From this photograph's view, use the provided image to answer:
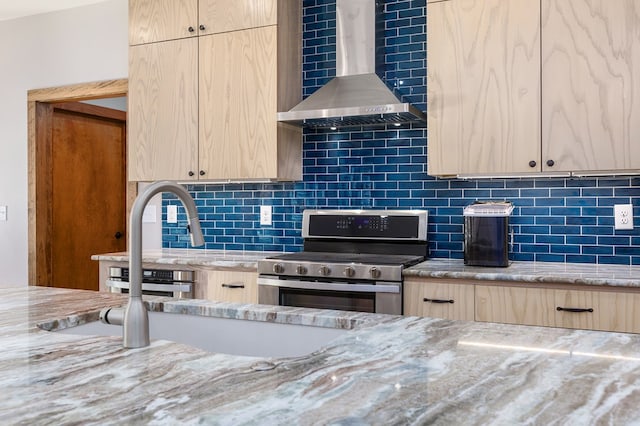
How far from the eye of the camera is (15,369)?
1075 millimetres

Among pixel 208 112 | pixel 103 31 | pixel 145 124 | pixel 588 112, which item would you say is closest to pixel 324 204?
pixel 208 112

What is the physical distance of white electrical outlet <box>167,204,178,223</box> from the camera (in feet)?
13.5

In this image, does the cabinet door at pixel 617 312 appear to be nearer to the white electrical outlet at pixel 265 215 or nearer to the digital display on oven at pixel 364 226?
the digital display on oven at pixel 364 226

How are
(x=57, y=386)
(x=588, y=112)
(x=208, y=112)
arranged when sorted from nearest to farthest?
(x=57, y=386) < (x=588, y=112) < (x=208, y=112)

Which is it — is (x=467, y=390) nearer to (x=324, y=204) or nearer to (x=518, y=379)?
(x=518, y=379)

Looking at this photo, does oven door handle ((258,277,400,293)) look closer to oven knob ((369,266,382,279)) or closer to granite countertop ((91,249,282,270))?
oven knob ((369,266,382,279))

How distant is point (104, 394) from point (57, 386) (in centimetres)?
11

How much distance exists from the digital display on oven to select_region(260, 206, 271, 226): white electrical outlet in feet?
1.11

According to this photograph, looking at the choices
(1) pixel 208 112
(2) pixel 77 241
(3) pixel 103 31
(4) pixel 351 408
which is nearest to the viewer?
(4) pixel 351 408

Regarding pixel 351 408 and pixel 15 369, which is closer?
pixel 351 408

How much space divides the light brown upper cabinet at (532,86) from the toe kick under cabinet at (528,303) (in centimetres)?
60

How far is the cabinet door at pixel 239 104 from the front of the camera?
3416 mm

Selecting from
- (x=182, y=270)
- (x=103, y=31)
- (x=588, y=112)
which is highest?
(x=103, y=31)

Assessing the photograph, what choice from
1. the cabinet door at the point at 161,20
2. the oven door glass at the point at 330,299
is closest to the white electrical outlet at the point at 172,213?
the cabinet door at the point at 161,20
